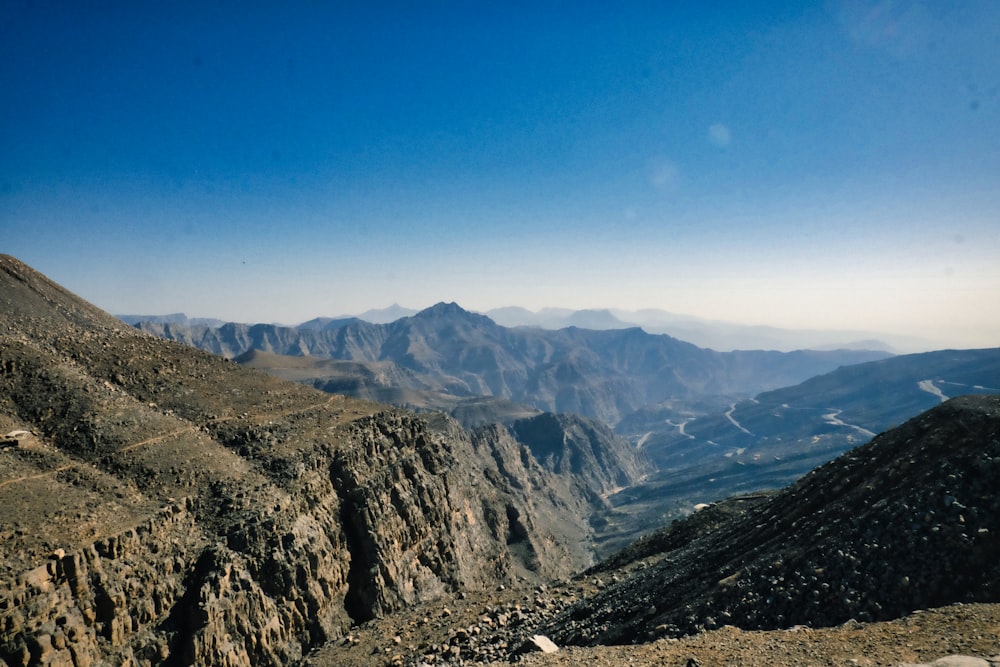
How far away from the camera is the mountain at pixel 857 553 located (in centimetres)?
1816

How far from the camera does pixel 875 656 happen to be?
47.1 feet

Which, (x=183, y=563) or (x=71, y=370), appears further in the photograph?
(x=71, y=370)

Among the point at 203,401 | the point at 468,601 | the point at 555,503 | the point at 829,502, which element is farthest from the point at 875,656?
the point at 555,503

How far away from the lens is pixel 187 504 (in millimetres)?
30250

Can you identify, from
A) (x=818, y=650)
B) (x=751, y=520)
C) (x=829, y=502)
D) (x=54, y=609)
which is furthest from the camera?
(x=751, y=520)

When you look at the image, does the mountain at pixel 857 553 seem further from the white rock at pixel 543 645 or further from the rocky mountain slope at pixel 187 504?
the rocky mountain slope at pixel 187 504

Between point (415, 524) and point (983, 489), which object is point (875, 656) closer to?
point (983, 489)

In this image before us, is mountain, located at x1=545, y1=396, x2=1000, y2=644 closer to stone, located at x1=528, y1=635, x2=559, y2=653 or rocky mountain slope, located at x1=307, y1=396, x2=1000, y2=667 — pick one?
rocky mountain slope, located at x1=307, y1=396, x2=1000, y2=667

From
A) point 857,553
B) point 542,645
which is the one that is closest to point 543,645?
point 542,645

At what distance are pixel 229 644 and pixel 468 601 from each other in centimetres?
1475

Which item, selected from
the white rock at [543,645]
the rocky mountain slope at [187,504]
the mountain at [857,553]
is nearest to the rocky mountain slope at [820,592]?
the mountain at [857,553]

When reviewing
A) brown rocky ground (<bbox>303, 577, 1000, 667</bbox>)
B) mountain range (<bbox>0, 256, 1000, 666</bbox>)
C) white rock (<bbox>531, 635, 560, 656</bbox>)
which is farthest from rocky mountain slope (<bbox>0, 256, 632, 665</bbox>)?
white rock (<bbox>531, 635, 560, 656</bbox>)

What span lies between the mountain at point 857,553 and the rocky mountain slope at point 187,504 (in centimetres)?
1833

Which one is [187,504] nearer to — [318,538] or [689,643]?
[318,538]
